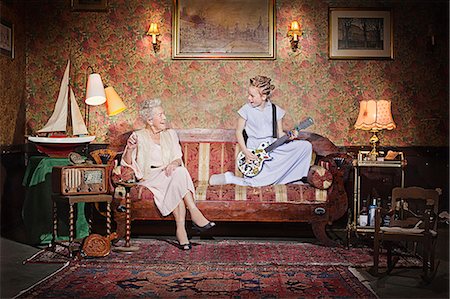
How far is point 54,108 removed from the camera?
7.51m

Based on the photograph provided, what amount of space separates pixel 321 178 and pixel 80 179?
2.51m

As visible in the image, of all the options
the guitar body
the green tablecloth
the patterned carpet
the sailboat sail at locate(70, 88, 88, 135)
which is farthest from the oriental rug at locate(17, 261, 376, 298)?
the sailboat sail at locate(70, 88, 88, 135)

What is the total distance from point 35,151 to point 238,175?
2.64 meters

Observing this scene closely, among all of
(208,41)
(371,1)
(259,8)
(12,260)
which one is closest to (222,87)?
(208,41)

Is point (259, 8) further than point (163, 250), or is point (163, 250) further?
point (259, 8)

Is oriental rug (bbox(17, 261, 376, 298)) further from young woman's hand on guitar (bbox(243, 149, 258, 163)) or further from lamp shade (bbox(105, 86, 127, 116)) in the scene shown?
lamp shade (bbox(105, 86, 127, 116))

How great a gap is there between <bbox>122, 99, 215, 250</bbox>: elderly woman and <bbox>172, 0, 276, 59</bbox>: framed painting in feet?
3.54

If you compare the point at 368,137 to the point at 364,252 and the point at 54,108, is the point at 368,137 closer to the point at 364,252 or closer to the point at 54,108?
the point at 364,252

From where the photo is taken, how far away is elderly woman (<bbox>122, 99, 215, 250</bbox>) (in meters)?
6.31

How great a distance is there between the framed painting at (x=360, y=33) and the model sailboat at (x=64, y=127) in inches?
125

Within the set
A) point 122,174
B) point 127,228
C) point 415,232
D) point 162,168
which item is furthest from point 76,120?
point 415,232

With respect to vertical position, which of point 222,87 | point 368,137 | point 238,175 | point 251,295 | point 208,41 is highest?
point 208,41

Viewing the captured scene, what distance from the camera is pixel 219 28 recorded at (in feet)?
24.8

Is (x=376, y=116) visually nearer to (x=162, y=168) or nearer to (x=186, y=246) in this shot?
(x=162, y=168)
